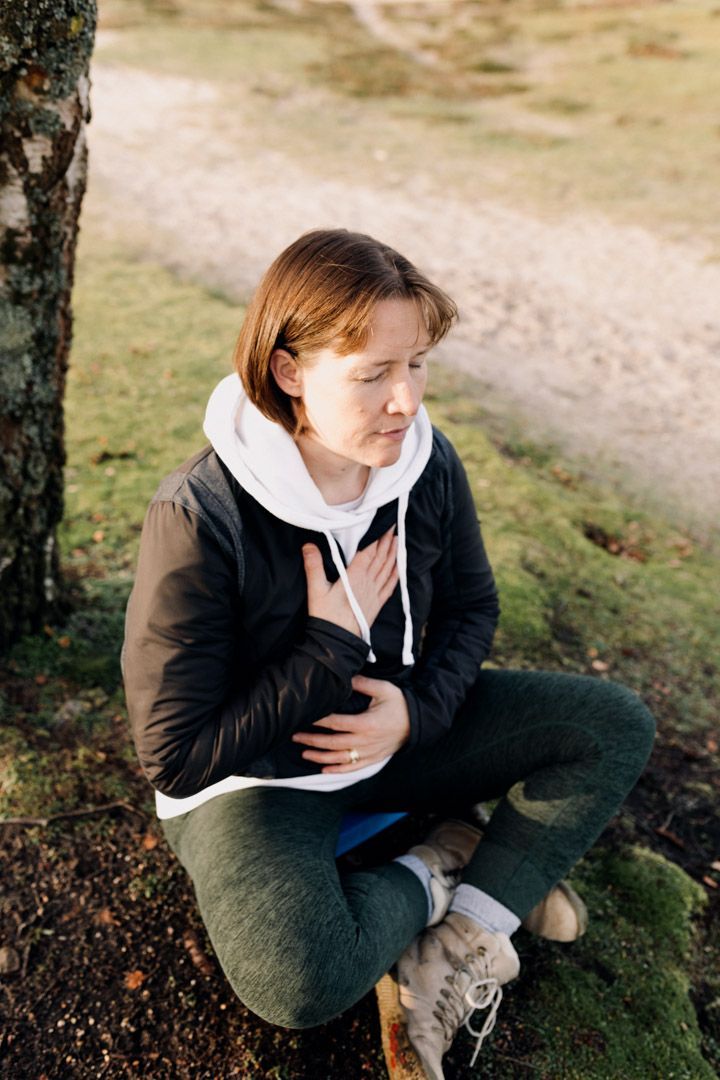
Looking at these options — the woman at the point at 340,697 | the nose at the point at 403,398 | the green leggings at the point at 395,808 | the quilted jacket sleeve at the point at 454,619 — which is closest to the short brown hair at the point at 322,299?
the woman at the point at 340,697

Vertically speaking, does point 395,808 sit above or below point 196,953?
above

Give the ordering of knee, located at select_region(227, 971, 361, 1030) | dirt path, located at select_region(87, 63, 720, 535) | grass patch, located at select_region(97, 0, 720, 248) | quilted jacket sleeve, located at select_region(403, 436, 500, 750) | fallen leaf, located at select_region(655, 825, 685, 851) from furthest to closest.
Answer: grass patch, located at select_region(97, 0, 720, 248) < dirt path, located at select_region(87, 63, 720, 535) < fallen leaf, located at select_region(655, 825, 685, 851) < quilted jacket sleeve, located at select_region(403, 436, 500, 750) < knee, located at select_region(227, 971, 361, 1030)

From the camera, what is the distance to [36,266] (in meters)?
2.95

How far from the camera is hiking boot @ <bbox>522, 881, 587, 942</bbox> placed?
2.82m

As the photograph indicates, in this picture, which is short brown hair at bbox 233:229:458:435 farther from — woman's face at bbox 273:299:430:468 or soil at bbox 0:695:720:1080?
soil at bbox 0:695:720:1080

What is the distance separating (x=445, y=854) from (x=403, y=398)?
1.50m

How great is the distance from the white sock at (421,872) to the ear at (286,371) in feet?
4.79

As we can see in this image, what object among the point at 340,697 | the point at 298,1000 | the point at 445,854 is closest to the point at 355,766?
the point at 340,697

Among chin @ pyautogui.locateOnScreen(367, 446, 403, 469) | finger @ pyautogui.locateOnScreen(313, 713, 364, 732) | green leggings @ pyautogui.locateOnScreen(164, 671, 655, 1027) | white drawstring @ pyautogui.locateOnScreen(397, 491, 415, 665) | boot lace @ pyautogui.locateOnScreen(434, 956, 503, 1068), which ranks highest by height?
chin @ pyautogui.locateOnScreen(367, 446, 403, 469)

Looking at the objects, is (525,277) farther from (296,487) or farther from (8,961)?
(8,961)

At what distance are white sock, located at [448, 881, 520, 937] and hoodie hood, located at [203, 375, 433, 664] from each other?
880mm

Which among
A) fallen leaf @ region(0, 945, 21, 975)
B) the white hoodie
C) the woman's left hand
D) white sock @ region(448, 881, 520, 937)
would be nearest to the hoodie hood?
the white hoodie

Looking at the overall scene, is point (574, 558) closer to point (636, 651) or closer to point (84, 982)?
point (636, 651)

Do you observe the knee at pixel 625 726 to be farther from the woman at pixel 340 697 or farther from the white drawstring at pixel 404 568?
the white drawstring at pixel 404 568
